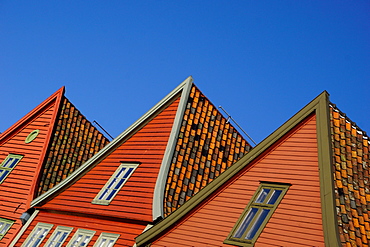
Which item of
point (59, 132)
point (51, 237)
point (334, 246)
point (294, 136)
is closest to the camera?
point (334, 246)

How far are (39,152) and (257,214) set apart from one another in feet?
42.0

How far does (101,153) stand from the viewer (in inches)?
886

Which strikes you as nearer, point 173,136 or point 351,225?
point 351,225

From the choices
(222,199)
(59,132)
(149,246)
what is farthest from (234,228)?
(59,132)

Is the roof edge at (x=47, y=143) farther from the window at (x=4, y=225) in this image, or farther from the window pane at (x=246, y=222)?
the window pane at (x=246, y=222)

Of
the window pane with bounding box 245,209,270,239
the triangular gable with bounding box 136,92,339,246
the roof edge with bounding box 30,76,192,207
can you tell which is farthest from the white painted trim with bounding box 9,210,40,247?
the window pane with bounding box 245,209,270,239

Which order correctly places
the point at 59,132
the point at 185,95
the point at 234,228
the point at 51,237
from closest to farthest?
the point at 234,228
the point at 51,237
the point at 185,95
the point at 59,132

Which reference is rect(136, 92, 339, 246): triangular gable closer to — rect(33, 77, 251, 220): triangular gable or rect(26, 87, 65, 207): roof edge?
rect(33, 77, 251, 220): triangular gable

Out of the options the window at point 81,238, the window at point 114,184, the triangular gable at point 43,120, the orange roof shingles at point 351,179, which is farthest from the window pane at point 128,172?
the orange roof shingles at point 351,179

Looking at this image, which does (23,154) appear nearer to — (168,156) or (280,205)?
(168,156)

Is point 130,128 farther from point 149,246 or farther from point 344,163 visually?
point 344,163

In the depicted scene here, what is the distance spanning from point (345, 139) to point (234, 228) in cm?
384

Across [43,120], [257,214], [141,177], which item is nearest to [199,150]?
[141,177]

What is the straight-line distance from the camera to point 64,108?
27438 mm
